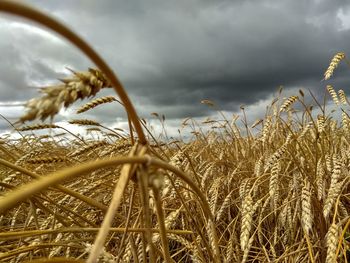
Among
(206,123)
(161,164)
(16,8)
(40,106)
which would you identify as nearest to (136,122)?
(161,164)

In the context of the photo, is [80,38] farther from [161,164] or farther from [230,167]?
[230,167]

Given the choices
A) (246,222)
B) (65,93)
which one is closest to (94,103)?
(246,222)

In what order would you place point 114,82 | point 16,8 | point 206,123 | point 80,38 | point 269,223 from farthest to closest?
point 206,123 → point 269,223 → point 114,82 → point 80,38 → point 16,8

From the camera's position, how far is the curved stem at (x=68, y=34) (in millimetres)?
368

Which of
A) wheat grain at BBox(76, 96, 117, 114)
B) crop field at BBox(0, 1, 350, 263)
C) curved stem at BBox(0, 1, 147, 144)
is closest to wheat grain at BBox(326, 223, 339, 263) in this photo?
crop field at BBox(0, 1, 350, 263)

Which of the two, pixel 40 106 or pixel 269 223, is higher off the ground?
pixel 40 106

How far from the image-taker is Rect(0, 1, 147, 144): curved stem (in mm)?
368

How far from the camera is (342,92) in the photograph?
329 cm

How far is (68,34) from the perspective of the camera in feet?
1.51

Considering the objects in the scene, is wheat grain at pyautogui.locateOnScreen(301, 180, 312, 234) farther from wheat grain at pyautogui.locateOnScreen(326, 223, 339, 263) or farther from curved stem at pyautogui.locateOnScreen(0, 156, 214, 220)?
curved stem at pyautogui.locateOnScreen(0, 156, 214, 220)

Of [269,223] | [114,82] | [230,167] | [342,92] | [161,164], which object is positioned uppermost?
[342,92]

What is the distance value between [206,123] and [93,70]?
4428 millimetres

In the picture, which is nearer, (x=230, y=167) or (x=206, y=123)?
(x=230, y=167)

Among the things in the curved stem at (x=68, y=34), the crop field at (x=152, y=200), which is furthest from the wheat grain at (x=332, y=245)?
the curved stem at (x=68, y=34)
